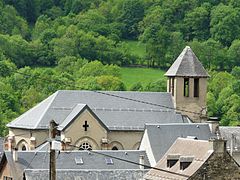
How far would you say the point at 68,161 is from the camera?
86062 millimetres

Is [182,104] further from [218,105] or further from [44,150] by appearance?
[218,105]

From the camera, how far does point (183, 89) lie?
103m

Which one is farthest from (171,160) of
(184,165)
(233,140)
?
(233,140)

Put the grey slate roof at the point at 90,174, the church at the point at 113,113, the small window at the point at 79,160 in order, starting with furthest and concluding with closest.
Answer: the church at the point at 113,113
the small window at the point at 79,160
the grey slate roof at the point at 90,174

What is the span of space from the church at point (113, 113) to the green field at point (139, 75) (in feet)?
253

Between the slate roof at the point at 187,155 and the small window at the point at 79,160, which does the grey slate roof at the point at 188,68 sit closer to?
the small window at the point at 79,160

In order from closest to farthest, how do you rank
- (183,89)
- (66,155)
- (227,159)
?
1. (227,159)
2. (66,155)
3. (183,89)

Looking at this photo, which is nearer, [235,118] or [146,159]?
[146,159]

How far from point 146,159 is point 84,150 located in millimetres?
4712

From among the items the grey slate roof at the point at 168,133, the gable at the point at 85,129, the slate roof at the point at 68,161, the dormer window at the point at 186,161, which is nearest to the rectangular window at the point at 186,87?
the grey slate roof at the point at 168,133

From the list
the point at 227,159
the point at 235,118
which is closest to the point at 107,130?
the point at 227,159

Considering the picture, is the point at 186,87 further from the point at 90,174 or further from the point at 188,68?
the point at 90,174

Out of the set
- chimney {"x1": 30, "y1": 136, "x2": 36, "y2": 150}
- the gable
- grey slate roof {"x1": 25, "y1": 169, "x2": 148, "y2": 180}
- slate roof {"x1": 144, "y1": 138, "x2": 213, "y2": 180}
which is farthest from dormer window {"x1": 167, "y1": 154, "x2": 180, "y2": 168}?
chimney {"x1": 30, "y1": 136, "x2": 36, "y2": 150}

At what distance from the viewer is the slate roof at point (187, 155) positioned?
7331 cm
